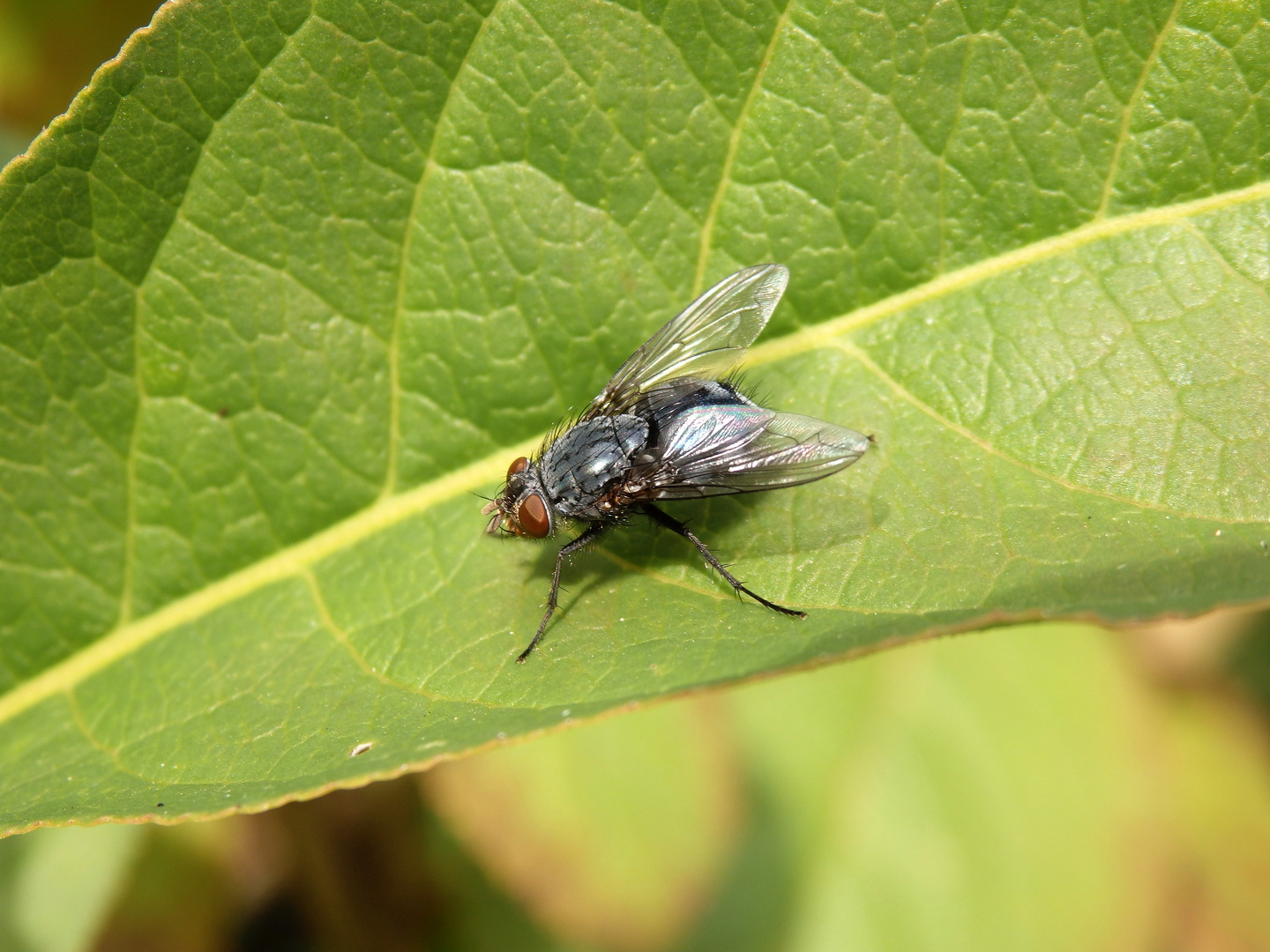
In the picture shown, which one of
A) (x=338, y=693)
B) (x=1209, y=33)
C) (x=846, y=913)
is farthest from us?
(x=846, y=913)

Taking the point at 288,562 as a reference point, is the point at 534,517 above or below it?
below

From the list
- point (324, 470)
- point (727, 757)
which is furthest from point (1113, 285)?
point (727, 757)

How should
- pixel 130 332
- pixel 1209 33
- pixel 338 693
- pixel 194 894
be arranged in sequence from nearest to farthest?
pixel 1209 33
pixel 338 693
pixel 130 332
pixel 194 894

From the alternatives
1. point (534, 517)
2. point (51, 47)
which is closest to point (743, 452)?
point (534, 517)

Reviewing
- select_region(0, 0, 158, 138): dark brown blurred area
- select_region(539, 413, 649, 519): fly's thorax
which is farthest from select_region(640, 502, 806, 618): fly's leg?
select_region(0, 0, 158, 138): dark brown blurred area

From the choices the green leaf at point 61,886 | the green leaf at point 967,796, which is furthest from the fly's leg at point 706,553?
the green leaf at point 61,886

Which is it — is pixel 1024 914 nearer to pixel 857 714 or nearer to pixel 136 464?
pixel 857 714

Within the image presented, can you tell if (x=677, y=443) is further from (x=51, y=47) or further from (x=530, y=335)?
(x=51, y=47)
